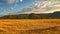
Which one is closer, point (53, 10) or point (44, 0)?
point (53, 10)

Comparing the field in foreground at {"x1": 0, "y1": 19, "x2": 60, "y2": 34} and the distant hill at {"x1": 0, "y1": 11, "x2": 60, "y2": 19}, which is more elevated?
the distant hill at {"x1": 0, "y1": 11, "x2": 60, "y2": 19}

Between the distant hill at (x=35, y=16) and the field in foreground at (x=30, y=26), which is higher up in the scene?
the distant hill at (x=35, y=16)

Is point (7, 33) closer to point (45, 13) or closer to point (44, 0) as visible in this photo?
point (45, 13)

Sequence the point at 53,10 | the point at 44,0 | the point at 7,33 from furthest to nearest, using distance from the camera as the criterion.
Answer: the point at 44,0 → the point at 53,10 → the point at 7,33

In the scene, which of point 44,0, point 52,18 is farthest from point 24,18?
point 44,0

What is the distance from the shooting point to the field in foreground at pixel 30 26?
38.3 inches

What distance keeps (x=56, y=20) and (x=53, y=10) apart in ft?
0.44

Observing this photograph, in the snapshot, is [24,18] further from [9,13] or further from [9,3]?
[9,3]

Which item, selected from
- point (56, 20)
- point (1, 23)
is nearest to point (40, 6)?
point (56, 20)

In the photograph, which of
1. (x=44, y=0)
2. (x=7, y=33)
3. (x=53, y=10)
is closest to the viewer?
(x=7, y=33)

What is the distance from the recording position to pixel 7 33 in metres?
0.98

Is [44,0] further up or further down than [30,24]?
further up

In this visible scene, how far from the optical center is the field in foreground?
97 cm

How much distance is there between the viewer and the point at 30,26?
0.98 metres
